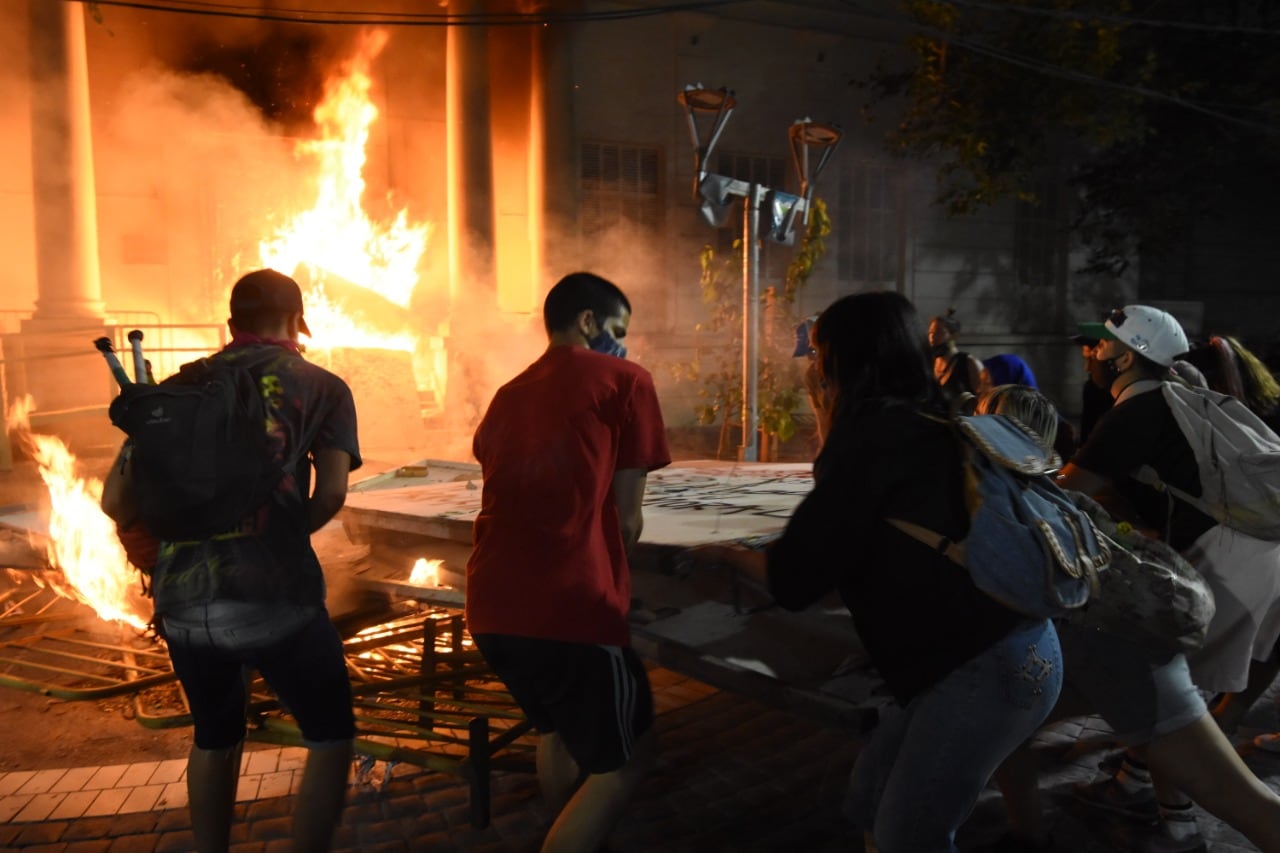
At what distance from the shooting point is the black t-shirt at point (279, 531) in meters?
2.67

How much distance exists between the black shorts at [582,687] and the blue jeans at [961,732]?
0.70 m

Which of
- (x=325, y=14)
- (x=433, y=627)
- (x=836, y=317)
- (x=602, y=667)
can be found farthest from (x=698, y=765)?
(x=325, y=14)

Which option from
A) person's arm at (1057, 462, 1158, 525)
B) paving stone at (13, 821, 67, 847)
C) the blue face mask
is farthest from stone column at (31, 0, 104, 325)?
person's arm at (1057, 462, 1158, 525)

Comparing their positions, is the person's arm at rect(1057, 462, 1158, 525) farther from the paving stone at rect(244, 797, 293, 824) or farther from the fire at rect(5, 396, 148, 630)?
the fire at rect(5, 396, 148, 630)

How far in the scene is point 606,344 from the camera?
2.89 m

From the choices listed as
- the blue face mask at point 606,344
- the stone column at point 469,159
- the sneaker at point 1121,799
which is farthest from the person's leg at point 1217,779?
the stone column at point 469,159

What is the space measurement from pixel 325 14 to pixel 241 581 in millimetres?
13607

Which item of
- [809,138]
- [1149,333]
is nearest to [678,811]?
[1149,333]

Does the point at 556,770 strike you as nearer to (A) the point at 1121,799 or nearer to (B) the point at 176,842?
(B) the point at 176,842

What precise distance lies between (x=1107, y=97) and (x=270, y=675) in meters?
13.0

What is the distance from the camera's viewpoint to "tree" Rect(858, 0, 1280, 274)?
12.1 m

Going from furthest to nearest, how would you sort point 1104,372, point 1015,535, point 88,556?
1. point 88,556
2. point 1104,372
3. point 1015,535

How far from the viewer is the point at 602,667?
2568mm

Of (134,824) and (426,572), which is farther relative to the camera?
(426,572)
